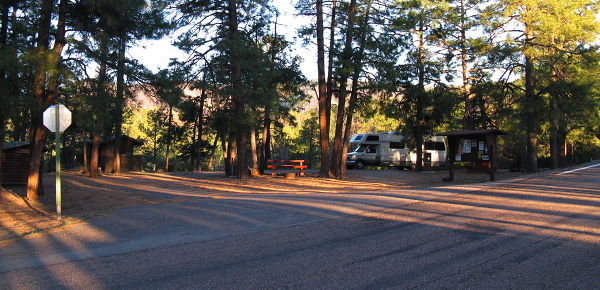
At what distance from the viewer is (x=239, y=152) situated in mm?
23406

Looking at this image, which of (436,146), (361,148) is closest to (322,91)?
(361,148)

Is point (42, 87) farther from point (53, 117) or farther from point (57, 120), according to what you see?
point (57, 120)

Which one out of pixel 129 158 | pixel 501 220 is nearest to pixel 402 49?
pixel 501 220

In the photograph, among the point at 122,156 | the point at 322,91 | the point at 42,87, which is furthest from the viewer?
the point at 122,156

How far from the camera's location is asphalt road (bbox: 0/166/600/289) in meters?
5.55

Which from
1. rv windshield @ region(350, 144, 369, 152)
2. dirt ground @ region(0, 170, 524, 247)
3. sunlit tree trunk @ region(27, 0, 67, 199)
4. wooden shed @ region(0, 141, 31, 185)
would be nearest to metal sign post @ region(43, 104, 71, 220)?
dirt ground @ region(0, 170, 524, 247)

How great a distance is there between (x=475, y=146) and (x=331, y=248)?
1498 centimetres

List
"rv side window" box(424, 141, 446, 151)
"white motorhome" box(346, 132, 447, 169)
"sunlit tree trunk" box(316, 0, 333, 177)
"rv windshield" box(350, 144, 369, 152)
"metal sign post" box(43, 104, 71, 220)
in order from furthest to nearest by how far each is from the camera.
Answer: "rv side window" box(424, 141, 446, 151) < "rv windshield" box(350, 144, 369, 152) < "white motorhome" box(346, 132, 447, 169) < "sunlit tree trunk" box(316, 0, 333, 177) < "metal sign post" box(43, 104, 71, 220)

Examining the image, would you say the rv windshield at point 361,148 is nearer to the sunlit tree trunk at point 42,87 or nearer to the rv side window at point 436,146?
the rv side window at point 436,146

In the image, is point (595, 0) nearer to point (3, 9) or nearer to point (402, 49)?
point (402, 49)

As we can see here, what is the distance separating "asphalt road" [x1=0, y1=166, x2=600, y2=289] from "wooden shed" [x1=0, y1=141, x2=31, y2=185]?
944 cm

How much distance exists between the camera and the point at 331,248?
720cm

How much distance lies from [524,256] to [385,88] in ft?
57.6

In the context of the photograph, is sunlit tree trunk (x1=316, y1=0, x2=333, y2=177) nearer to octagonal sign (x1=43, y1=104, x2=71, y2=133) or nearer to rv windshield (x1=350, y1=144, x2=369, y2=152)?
rv windshield (x1=350, y1=144, x2=369, y2=152)
